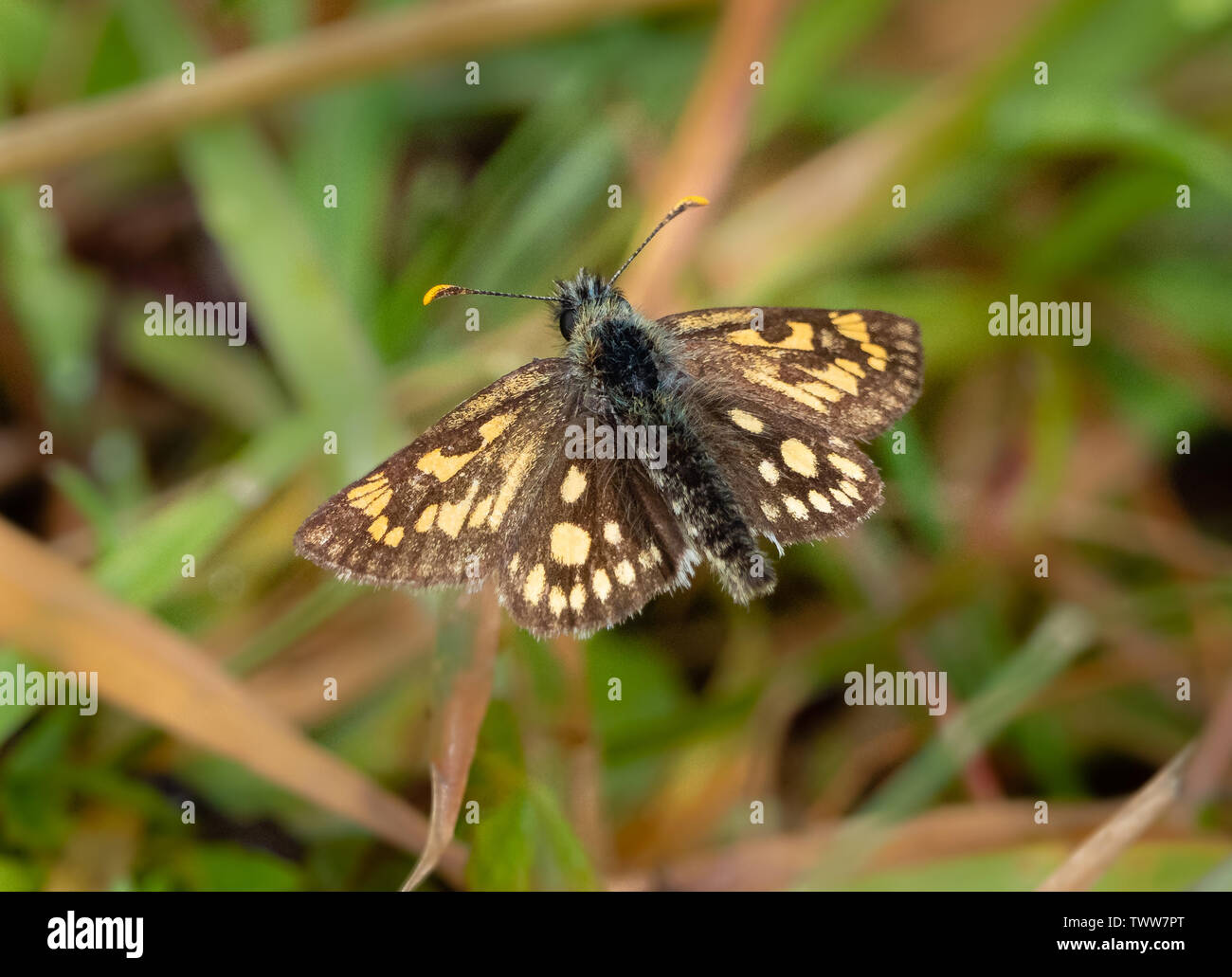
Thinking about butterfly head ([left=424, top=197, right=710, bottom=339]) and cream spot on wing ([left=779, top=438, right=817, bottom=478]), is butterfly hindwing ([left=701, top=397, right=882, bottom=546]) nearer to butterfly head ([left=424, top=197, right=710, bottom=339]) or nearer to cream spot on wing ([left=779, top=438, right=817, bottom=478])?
cream spot on wing ([left=779, top=438, right=817, bottom=478])

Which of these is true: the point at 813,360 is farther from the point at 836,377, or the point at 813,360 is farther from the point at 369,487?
the point at 369,487

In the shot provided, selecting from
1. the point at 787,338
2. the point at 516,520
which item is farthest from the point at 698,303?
the point at 516,520

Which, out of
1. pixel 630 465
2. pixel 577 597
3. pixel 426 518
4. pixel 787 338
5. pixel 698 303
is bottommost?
pixel 577 597

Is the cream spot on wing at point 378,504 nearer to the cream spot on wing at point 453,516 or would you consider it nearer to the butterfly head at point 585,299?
the cream spot on wing at point 453,516

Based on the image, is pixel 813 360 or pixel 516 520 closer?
pixel 516 520

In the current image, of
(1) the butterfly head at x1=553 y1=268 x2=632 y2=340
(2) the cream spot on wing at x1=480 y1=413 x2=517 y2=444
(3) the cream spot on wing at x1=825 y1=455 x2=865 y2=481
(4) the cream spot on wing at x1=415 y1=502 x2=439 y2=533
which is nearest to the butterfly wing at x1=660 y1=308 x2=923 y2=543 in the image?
(3) the cream spot on wing at x1=825 y1=455 x2=865 y2=481
